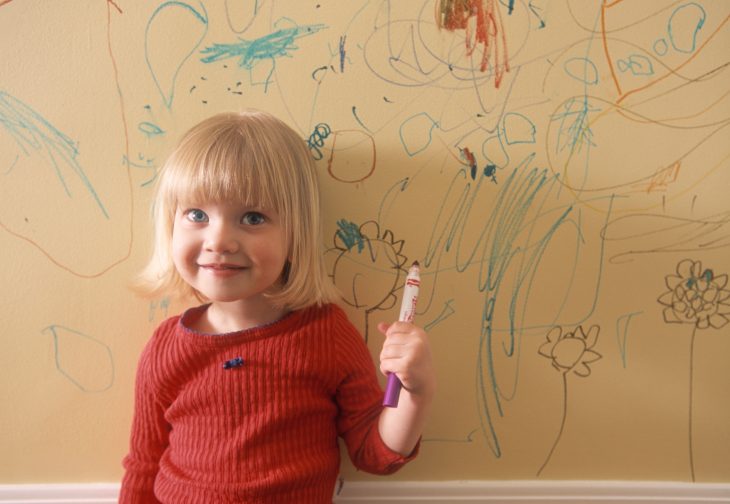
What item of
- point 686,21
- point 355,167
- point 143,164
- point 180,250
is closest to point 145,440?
point 180,250

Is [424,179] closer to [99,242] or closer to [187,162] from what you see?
[187,162]

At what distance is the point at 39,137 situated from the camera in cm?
77

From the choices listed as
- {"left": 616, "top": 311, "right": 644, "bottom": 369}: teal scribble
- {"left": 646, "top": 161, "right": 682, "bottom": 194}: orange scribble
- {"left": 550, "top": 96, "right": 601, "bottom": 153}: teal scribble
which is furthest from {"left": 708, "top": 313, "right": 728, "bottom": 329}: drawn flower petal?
{"left": 550, "top": 96, "right": 601, "bottom": 153}: teal scribble

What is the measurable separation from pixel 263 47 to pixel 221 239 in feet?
1.07

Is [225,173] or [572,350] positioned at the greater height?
[225,173]

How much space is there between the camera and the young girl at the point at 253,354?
63 centimetres

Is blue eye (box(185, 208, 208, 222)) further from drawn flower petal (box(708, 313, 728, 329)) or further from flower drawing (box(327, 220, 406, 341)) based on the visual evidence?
drawn flower petal (box(708, 313, 728, 329))

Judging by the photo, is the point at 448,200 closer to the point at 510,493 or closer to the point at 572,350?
the point at 572,350

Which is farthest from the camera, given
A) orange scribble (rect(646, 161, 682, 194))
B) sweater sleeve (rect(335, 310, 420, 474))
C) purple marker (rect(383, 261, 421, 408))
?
orange scribble (rect(646, 161, 682, 194))

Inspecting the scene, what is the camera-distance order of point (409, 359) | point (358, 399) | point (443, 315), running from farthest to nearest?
1. point (443, 315)
2. point (358, 399)
3. point (409, 359)

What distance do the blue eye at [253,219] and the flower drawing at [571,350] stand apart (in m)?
0.49

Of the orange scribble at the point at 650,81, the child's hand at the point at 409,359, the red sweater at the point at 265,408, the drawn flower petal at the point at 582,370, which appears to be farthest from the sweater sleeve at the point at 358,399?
the orange scribble at the point at 650,81

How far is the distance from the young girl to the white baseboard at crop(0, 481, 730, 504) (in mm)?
131

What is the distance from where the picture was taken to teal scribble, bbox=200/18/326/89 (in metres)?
0.75
